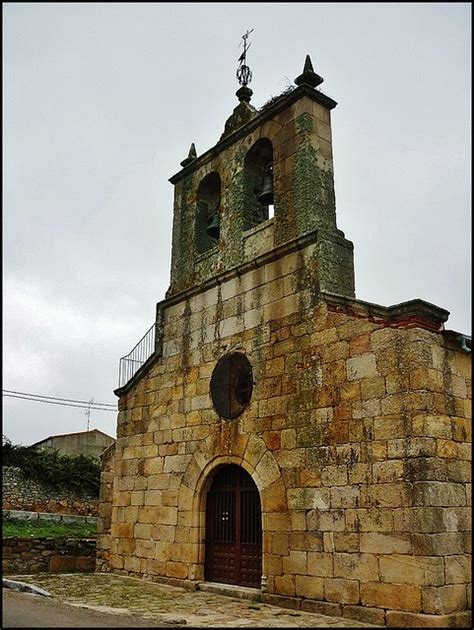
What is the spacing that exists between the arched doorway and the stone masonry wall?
0.19m

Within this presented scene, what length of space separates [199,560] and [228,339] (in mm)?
3537

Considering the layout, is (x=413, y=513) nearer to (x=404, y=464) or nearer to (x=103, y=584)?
(x=404, y=464)

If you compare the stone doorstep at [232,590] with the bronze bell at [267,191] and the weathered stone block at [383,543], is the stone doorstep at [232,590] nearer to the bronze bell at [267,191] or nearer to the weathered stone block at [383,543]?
the weathered stone block at [383,543]

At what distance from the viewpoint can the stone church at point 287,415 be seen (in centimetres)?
736

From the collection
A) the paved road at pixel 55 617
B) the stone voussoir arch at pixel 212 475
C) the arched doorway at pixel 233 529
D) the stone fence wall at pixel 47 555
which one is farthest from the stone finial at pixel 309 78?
the stone fence wall at pixel 47 555

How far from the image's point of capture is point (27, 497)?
728 inches

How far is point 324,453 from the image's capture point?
8.33m

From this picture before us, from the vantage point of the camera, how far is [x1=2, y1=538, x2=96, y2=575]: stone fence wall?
1273cm

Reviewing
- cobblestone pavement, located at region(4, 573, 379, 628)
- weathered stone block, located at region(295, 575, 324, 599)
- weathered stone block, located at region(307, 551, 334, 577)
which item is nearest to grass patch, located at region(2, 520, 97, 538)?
cobblestone pavement, located at region(4, 573, 379, 628)

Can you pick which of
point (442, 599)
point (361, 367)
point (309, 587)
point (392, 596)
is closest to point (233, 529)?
point (309, 587)

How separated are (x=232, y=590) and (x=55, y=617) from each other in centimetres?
294

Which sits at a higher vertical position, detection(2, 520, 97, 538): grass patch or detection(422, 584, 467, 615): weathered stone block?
detection(422, 584, 467, 615): weathered stone block

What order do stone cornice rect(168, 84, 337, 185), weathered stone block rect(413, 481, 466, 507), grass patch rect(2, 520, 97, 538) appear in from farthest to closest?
1. grass patch rect(2, 520, 97, 538)
2. stone cornice rect(168, 84, 337, 185)
3. weathered stone block rect(413, 481, 466, 507)

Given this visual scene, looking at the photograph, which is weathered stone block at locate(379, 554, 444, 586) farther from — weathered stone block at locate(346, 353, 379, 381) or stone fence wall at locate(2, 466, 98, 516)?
stone fence wall at locate(2, 466, 98, 516)
